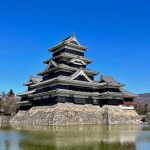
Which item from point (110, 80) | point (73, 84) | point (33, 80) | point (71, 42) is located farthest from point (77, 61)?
point (33, 80)

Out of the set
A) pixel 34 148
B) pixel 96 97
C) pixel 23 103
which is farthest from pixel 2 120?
pixel 34 148

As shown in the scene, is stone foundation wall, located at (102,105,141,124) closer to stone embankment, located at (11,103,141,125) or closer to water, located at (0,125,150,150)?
stone embankment, located at (11,103,141,125)

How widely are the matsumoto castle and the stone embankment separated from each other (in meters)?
1.39

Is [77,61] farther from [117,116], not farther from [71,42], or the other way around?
[117,116]

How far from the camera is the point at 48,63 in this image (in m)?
55.5

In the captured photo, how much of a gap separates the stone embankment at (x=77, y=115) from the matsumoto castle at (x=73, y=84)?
54.5 inches

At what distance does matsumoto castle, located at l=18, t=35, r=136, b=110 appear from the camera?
46062mm

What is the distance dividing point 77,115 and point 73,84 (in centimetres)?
625

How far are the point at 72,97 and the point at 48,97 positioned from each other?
4665 millimetres

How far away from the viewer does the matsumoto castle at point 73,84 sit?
151 feet

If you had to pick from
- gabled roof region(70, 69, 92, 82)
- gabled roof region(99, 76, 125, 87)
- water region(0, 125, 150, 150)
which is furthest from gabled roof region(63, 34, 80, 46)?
water region(0, 125, 150, 150)

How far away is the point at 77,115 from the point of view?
144 feet

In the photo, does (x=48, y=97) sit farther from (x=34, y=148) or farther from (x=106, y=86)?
(x=34, y=148)

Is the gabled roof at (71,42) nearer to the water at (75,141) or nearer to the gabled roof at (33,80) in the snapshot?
the gabled roof at (33,80)
